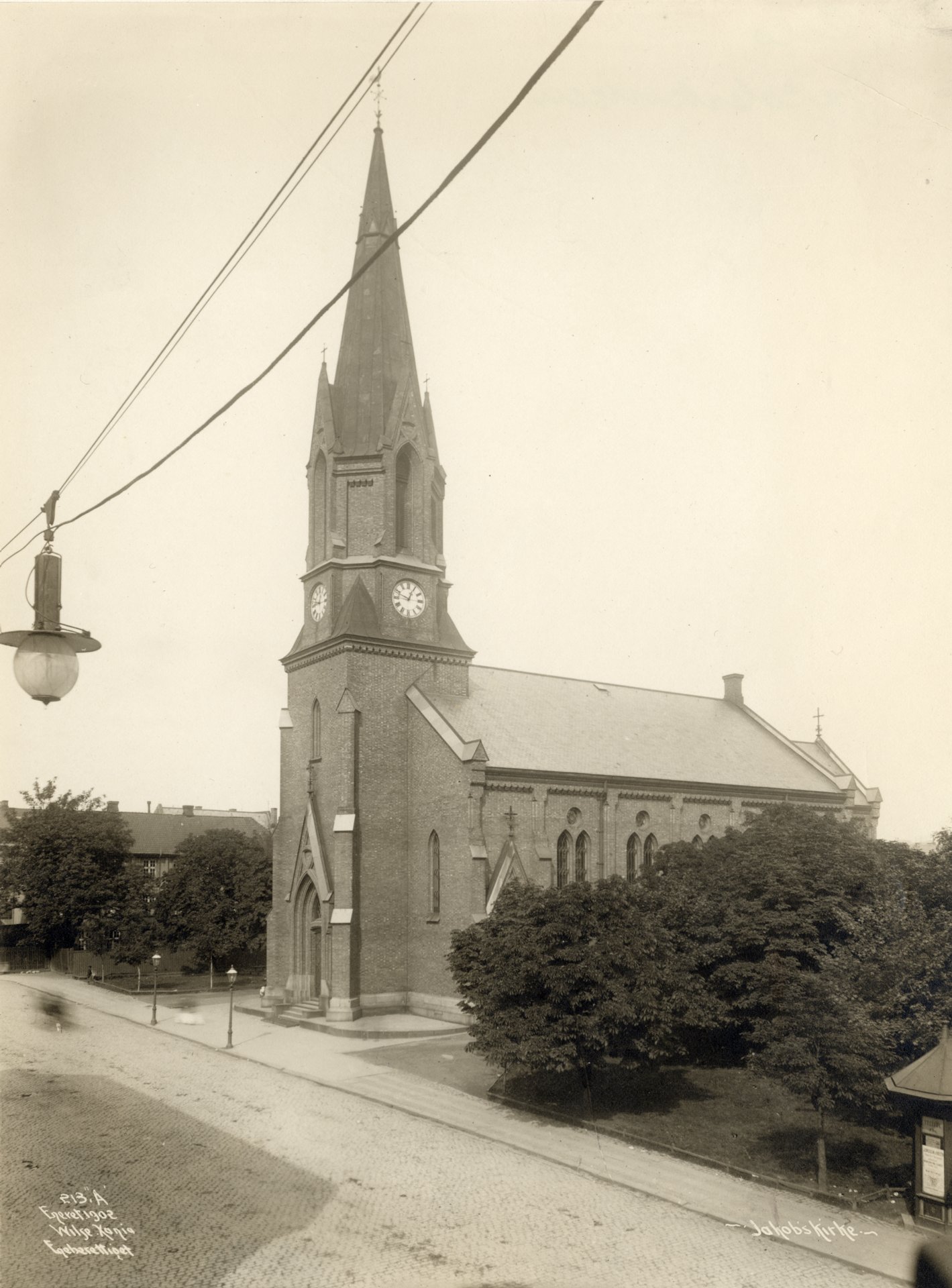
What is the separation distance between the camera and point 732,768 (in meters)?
44.4

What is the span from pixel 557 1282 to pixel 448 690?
2573cm

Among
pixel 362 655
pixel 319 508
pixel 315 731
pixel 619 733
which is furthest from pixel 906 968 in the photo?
pixel 319 508

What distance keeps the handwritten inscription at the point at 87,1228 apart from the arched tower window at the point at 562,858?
74.7 feet

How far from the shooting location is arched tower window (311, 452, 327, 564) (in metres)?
37.5

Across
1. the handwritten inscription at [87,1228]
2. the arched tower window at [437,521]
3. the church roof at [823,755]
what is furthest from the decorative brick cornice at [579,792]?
the handwritten inscription at [87,1228]

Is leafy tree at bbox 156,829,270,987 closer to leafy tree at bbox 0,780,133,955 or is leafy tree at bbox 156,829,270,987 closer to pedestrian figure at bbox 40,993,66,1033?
leafy tree at bbox 0,780,133,955

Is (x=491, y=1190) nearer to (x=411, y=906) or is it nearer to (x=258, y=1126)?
(x=258, y=1126)

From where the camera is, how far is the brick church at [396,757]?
3325cm

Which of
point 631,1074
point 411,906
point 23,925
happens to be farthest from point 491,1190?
point 23,925

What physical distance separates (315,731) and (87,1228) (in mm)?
22261

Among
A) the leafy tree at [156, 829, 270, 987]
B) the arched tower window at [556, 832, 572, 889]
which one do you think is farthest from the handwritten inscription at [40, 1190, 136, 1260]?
the leafy tree at [156, 829, 270, 987]

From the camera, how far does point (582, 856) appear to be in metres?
37.3

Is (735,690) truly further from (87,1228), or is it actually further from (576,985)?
(87,1228)

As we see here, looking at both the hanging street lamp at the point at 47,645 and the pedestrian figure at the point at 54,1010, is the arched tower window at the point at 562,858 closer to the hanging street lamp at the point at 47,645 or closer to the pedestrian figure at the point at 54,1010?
the pedestrian figure at the point at 54,1010
